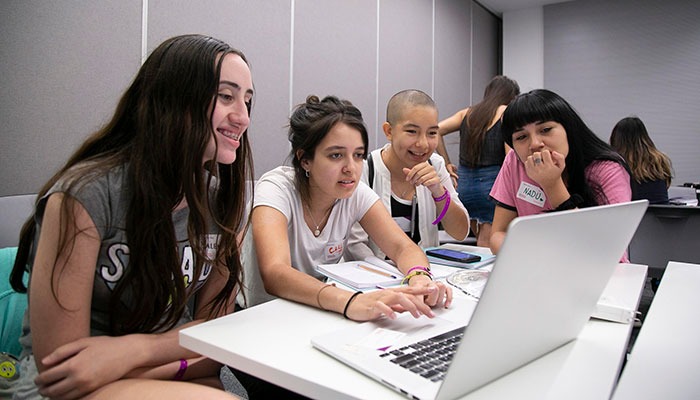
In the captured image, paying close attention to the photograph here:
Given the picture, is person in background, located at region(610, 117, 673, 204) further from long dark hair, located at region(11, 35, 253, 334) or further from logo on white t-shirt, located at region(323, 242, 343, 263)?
long dark hair, located at region(11, 35, 253, 334)

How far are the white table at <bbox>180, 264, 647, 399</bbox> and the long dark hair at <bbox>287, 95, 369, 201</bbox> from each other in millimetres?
652

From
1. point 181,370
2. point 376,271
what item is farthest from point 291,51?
point 181,370

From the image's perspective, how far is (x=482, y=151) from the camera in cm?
323

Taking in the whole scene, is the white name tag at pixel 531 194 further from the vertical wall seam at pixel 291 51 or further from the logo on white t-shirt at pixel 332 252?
the vertical wall seam at pixel 291 51

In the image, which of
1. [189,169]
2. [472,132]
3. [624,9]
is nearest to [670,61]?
[624,9]

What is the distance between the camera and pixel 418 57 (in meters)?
4.49

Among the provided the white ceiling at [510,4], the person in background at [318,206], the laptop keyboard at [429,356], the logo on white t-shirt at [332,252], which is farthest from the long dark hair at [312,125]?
the white ceiling at [510,4]

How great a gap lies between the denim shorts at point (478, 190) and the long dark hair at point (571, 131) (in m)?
1.26

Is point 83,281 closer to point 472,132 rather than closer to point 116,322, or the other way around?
point 116,322

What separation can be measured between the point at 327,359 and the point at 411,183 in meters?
1.31

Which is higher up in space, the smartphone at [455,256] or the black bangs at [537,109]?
the black bangs at [537,109]

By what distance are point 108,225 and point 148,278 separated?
0.14 m

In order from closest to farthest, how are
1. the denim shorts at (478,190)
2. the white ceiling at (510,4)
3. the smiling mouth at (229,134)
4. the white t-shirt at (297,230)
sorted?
1. the smiling mouth at (229,134)
2. the white t-shirt at (297,230)
3. the denim shorts at (478,190)
4. the white ceiling at (510,4)

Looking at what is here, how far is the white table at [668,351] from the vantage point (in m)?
0.69
